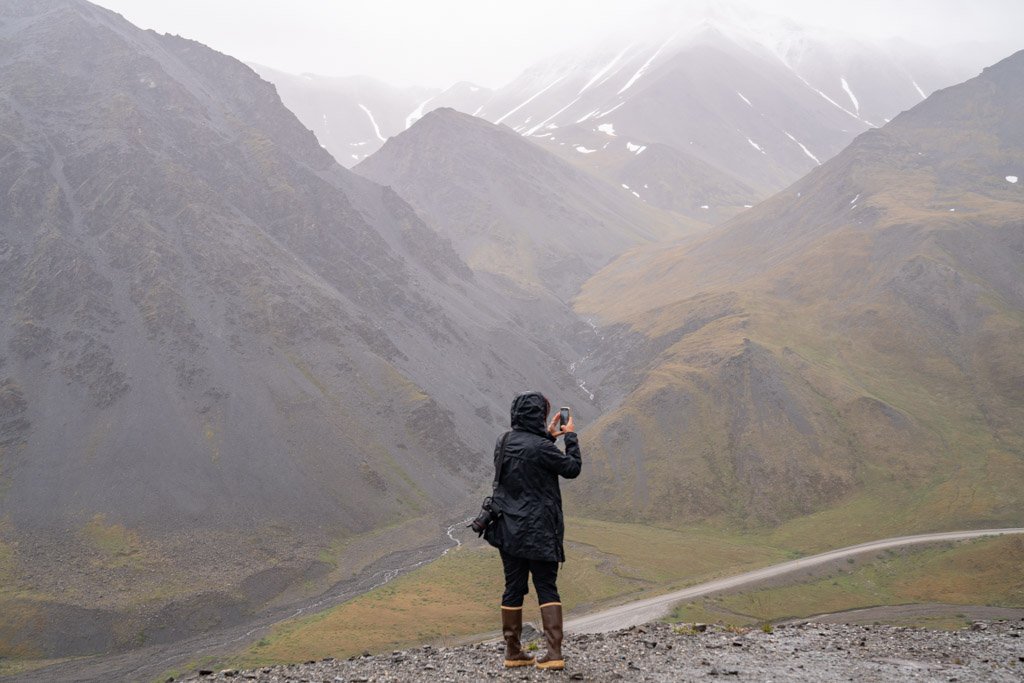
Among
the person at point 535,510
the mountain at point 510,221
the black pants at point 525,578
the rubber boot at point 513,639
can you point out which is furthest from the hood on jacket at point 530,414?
the mountain at point 510,221

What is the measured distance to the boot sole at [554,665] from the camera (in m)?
10.7

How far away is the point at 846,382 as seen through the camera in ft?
251

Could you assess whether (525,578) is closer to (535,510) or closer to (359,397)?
(535,510)

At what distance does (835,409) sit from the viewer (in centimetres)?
7275

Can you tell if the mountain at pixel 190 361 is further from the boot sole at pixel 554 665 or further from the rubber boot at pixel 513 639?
the boot sole at pixel 554 665

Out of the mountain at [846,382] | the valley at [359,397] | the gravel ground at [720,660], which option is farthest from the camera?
the mountain at [846,382]

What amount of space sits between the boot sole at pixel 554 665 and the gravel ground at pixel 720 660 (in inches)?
4.7

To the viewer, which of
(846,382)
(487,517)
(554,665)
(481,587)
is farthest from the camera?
(846,382)

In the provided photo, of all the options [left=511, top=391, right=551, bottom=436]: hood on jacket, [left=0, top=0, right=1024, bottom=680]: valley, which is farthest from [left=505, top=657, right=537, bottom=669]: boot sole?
[left=0, top=0, right=1024, bottom=680]: valley

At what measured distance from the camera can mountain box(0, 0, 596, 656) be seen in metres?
50.6

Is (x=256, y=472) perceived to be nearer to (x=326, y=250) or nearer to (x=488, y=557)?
(x=488, y=557)

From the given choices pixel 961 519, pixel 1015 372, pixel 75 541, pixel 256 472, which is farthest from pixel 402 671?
pixel 1015 372

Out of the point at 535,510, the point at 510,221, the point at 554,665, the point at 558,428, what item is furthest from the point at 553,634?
the point at 510,221

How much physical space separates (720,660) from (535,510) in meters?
4.47
